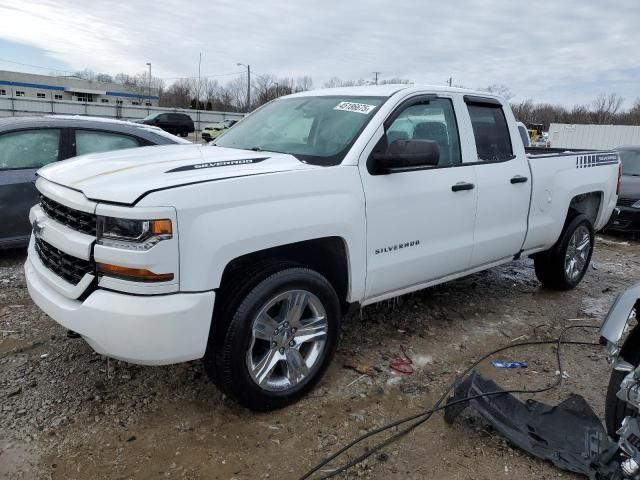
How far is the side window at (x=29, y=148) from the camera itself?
17.9 ft

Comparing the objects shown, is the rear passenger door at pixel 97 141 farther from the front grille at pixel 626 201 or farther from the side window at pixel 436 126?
the front grille at pixel 626 201

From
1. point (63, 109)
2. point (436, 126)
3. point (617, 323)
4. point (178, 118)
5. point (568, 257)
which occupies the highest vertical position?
point (63, 109)

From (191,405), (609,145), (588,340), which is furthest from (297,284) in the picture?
(609,145)

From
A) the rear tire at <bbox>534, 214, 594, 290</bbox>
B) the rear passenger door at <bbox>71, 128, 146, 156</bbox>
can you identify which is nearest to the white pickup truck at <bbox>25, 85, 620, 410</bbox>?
the rear tire at <bbox>534, 214, 594, 290</bbox>

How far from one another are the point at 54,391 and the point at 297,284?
1697 millimetres

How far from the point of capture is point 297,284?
302 cm

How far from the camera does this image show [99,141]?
19.6ft

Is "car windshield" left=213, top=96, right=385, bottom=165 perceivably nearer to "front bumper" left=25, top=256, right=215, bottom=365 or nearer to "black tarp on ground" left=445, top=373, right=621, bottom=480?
"front bumper" left=25, top=256, right=215, bottom=365

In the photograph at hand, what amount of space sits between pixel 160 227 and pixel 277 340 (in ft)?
3.31

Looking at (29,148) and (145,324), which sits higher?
(29,148)

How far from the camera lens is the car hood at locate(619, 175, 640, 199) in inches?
361

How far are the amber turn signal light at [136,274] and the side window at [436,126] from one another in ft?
6.78

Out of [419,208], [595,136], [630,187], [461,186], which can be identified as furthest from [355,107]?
[595,136]

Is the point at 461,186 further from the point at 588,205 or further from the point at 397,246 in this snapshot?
the point at 588,205
